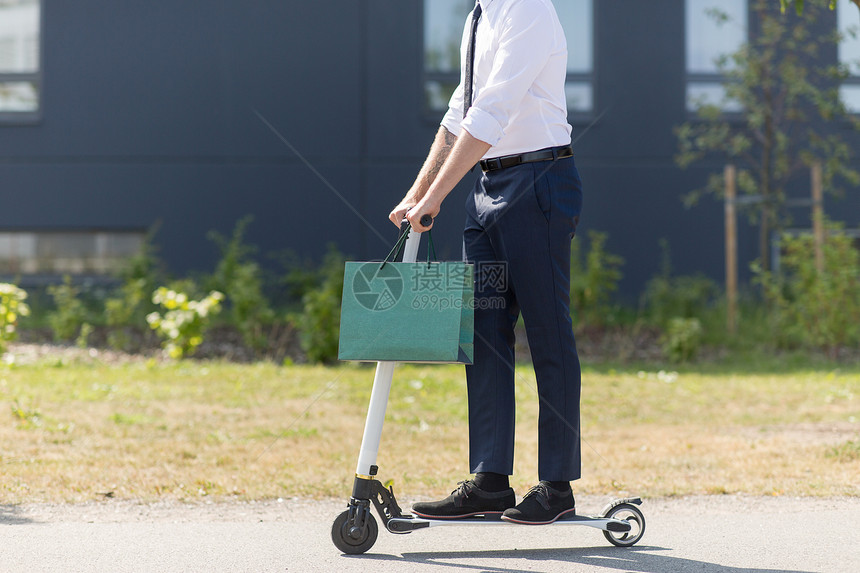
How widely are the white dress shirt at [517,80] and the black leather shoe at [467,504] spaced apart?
1.11m

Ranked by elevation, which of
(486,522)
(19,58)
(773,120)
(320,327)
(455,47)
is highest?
(455,47)

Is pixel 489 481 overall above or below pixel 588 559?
above

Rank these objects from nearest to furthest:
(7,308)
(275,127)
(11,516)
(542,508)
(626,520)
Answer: (542,508) → (626,520) → (11,516) → (7,308) → (275,127)

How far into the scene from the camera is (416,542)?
294cm

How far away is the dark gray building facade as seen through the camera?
33.3 feet

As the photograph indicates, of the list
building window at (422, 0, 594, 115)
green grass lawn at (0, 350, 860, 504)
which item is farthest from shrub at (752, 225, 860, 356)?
building window at (422, 0, 594, 115)

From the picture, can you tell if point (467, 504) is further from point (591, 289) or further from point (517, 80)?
point (591, 289)

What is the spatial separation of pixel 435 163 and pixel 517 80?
40cm

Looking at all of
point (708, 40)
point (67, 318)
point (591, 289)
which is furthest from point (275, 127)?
point (708, 40)

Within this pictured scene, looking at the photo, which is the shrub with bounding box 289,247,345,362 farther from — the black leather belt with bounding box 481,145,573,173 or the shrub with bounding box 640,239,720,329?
the black leather belt with bounding box 481,145,573,173

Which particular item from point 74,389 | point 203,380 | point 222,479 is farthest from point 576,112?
point 222,479

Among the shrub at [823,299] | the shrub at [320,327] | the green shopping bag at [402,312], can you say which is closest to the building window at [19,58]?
the shrub at [320,327]

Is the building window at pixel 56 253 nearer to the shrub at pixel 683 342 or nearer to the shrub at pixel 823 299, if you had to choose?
the shrub at pixel 683 342

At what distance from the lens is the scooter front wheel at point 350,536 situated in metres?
2.78
